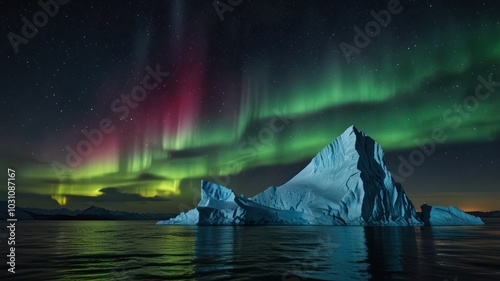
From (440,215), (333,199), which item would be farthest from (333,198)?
(440,215)

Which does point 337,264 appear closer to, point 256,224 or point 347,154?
point 256,224

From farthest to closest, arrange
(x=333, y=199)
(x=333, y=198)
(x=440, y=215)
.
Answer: (x=440, y=215) < (x=333, y=198) < (x=333, y=199)

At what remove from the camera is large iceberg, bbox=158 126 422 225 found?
3243 inches

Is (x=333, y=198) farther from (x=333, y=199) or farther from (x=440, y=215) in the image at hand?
(x=440, y=215)

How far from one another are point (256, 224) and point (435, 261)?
71.0 meters

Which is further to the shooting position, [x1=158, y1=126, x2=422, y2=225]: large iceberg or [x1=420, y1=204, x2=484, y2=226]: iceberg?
[x1=420, y1=204, x2=484, y2=226]: iceberg

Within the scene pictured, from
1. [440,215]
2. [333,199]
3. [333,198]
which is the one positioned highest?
[333,198]

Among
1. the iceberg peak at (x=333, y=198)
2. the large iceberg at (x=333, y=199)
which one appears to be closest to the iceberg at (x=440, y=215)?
the iceberg peak at (x=333, y=198)

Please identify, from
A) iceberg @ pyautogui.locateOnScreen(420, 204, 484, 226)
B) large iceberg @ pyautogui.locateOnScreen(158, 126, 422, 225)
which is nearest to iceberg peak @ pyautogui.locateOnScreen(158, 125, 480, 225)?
large iceberg @ pyautogui.locateOnScreen(158, 126, 422, 225)

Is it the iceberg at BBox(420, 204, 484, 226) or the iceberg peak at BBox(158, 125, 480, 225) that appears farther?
the iceberg at BBox(420, 204, 484, 226)

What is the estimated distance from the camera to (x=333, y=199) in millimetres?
86938

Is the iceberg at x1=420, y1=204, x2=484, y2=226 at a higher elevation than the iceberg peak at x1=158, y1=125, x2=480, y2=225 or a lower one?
lower

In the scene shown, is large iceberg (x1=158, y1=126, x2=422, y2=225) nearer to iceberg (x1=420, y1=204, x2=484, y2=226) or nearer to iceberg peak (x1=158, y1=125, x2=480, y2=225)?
iceberg peak (x1=158, y1=125, x2=480, y2=225)

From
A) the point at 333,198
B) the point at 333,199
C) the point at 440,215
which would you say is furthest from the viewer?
the point at 440,215
